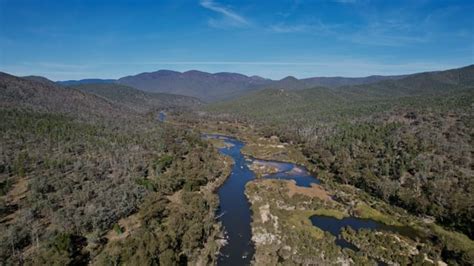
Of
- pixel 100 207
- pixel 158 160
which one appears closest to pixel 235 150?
pixel 158 160

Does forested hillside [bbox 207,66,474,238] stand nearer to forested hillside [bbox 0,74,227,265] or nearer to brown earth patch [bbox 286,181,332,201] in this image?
brown earth patch [bbox 286,181,332,201]

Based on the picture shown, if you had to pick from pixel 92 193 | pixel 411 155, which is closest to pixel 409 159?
pixel 411 155

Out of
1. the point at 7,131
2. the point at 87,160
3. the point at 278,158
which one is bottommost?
the point at 278,158

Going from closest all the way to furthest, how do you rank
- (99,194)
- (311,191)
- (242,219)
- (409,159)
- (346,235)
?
1. (346,235)
2. (242,219)
3. (99,194)
4. (311,191)
5. (409,159)

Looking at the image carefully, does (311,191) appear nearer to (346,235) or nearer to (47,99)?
(346,235)

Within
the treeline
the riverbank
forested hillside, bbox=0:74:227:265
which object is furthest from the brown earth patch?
the treeline

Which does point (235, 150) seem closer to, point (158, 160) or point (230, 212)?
point (158, 160)
